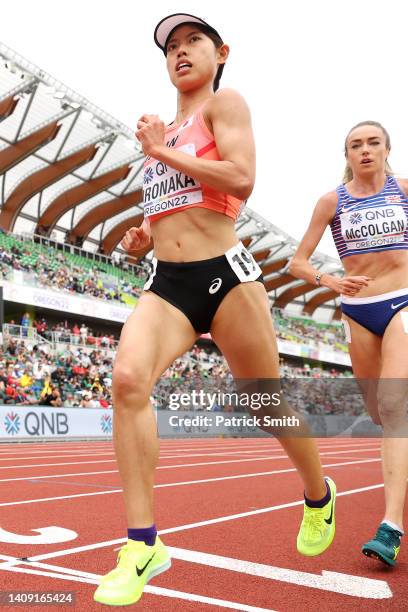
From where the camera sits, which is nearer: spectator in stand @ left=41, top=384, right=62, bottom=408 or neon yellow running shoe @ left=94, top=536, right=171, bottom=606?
neon yellow running shoe @ left=94, top=536, right=171, bottom=606

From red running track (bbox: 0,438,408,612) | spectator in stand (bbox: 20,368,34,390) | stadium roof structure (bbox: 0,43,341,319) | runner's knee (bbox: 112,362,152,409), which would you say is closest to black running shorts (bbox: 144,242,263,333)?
runner's knee (bbox: 112,362,152,409)

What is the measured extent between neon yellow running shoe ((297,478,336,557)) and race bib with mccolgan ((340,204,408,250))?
5.35 ft

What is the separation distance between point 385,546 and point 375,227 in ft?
6.15

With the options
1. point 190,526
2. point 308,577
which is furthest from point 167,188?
point 190,526

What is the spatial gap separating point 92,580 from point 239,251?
5.41ft

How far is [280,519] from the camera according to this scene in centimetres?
499

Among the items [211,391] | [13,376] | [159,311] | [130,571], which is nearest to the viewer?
[130,571]

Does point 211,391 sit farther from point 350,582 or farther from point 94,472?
point 350,582

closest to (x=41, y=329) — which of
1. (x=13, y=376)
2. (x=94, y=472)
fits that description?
(x=13, y=376)

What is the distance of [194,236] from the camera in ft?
9.66

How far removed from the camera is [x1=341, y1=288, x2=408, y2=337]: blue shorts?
3.99 meters

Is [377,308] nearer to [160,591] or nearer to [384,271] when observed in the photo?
[384,271]

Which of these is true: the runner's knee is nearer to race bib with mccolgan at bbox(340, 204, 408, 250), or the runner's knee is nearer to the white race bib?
the white race bib

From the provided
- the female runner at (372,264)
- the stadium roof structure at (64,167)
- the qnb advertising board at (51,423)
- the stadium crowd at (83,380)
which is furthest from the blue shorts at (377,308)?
the stadium roof structure at (64,167)
